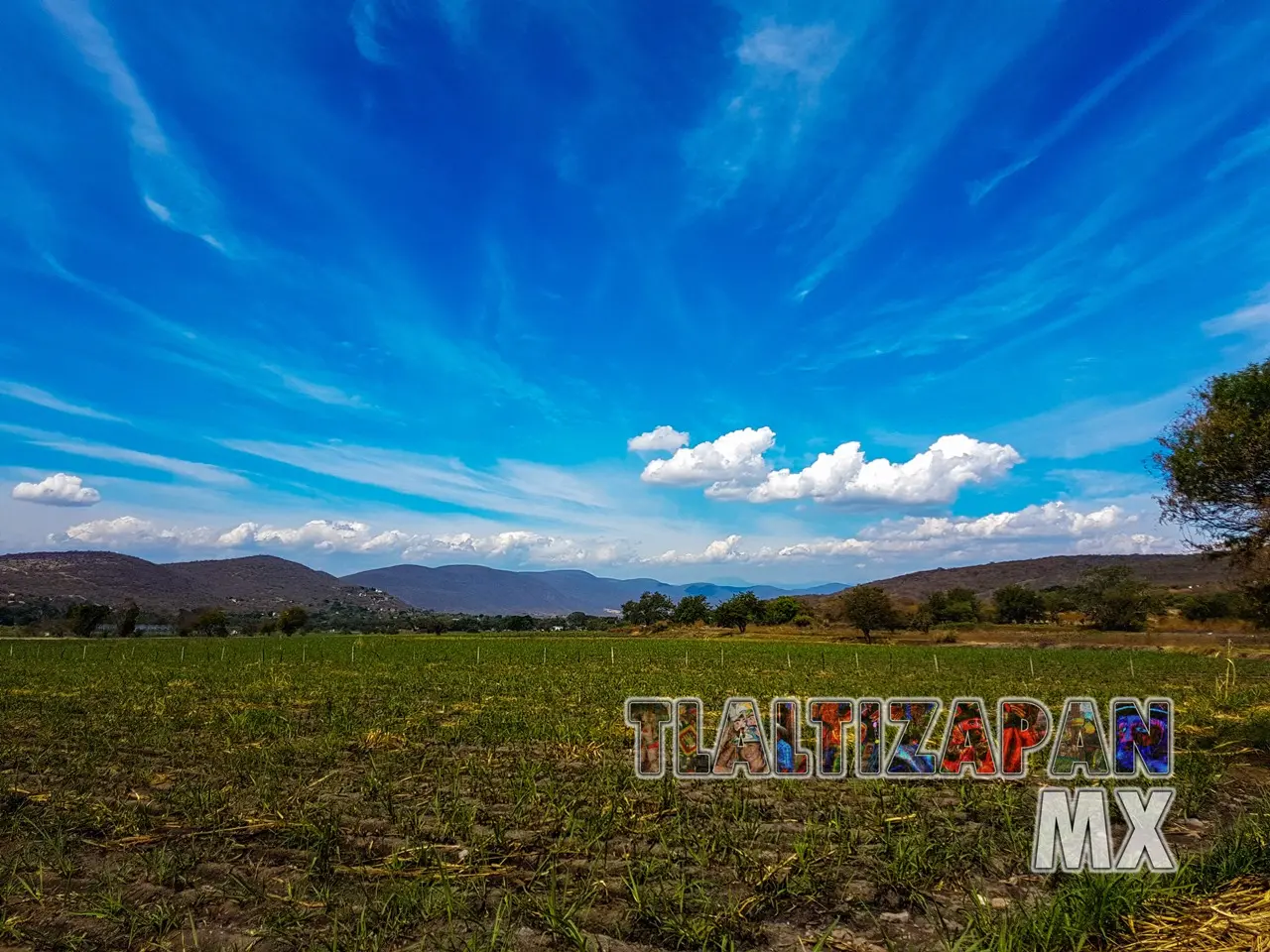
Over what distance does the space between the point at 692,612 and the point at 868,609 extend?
171 ft

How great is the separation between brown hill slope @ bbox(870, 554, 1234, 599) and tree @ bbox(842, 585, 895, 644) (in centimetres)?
6469

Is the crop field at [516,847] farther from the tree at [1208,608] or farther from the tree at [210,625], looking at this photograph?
the tree at [1208,608]

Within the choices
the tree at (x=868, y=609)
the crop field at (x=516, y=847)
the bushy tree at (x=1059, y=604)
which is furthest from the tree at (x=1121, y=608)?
the crop field at (x=516, y=847)

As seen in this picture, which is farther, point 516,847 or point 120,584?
point 120,584

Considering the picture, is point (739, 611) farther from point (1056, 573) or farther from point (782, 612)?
point (1056, 573)

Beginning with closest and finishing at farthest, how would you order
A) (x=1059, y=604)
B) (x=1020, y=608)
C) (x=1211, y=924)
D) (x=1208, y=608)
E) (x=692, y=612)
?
1. (x=1211, y=924)
2. (x=1208, y=608)
3. (x=1020, y=608)
4. (x=1059, y=604)
5. (x=692, y=612)

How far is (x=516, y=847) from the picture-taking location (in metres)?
6.19

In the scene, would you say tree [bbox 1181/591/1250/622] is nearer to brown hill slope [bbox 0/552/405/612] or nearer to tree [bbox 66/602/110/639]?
tree [bbox 66/602/110/639]

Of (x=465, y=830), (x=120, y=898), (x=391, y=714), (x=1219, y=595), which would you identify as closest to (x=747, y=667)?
(x=391, y=714)

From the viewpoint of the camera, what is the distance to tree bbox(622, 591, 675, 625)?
12719 centimetres

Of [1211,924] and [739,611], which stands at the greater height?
[1211,924]

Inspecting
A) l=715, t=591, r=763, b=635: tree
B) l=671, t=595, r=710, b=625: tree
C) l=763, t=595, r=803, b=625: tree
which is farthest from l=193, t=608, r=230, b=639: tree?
l=763, t=595, r=803, b=625: tree

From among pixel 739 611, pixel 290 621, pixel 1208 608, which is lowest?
pixel 290 621

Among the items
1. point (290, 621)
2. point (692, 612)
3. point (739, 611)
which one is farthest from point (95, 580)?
point (739, 611)
